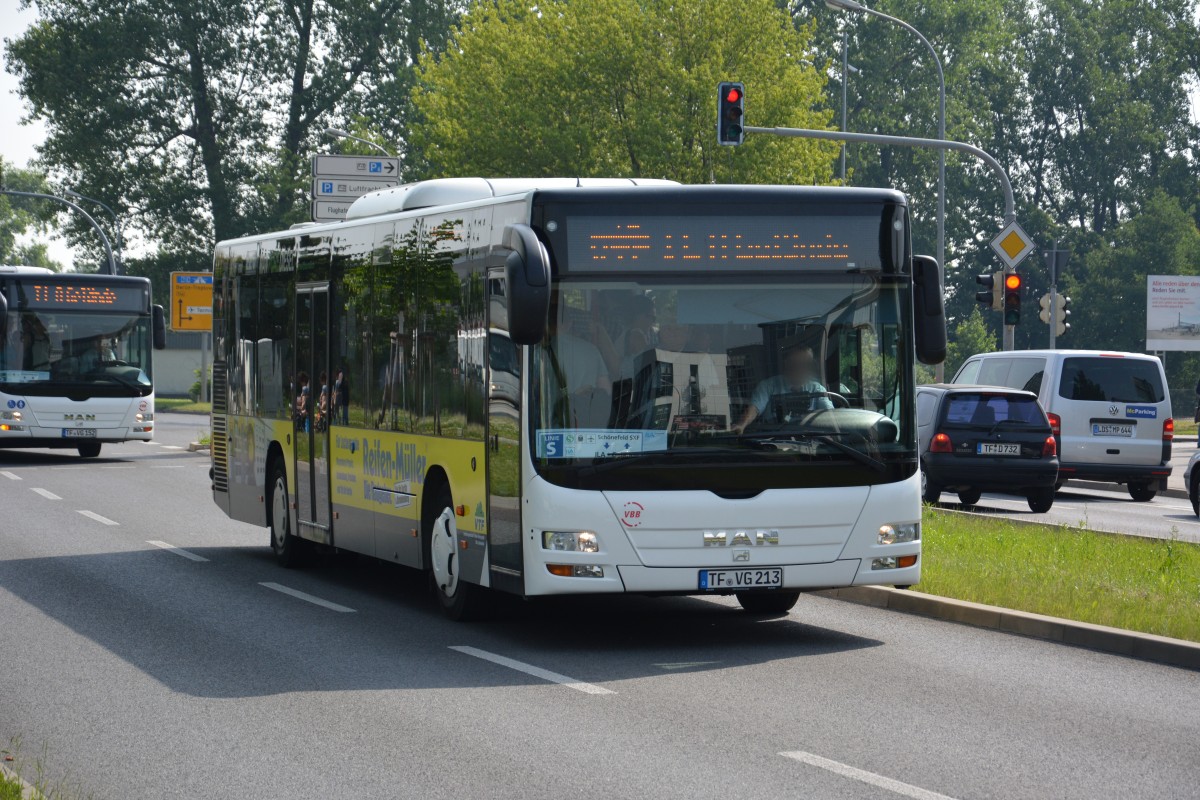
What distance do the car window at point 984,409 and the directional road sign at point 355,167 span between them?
11043 mm

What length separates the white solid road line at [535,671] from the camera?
31.7 feet

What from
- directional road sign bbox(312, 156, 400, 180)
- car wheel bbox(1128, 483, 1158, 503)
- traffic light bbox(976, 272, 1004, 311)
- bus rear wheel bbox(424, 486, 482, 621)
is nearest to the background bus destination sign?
bus rear wheel bbox(424, 486, 482, 621)

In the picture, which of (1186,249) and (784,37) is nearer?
(784,37)

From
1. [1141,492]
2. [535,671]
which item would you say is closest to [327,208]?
[1141,492]

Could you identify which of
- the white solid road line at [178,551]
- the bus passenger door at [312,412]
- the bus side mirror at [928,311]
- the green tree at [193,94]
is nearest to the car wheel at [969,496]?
the white solid road line at [178,551]

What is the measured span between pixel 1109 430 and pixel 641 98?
80.4ft

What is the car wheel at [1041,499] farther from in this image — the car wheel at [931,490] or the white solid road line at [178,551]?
the white solid road line at [178,551]

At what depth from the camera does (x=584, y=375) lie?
10.8 metres

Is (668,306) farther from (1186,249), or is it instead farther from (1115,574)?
(1186,249)

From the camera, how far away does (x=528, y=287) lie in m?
10.3

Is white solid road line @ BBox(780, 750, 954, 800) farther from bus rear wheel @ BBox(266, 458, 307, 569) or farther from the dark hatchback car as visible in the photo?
the dark hatchback car

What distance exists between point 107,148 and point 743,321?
58765 millimetres

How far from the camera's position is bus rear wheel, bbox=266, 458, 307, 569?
16062mm

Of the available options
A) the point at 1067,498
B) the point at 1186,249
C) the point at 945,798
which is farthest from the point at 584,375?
the point at 1186,249
